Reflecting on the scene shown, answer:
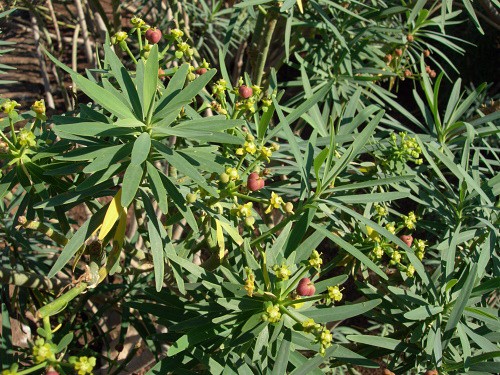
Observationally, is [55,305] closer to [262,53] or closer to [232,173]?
[232,173]

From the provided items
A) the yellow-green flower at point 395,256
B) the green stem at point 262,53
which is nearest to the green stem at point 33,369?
the yellow-green flower at point 395,256

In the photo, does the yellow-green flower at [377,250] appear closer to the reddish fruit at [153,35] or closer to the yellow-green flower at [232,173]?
the yellow-green flower at [232,173]

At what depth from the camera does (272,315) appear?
1.02m

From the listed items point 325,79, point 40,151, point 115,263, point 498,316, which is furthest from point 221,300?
point 325,79

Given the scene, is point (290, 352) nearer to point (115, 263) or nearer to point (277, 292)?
point (277, 292)

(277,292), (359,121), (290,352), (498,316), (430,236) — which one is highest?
(359,121)

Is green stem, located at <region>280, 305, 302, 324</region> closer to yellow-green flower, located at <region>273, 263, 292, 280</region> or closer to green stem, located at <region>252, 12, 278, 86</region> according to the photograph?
yellow-green flower, located at <region>273, 263, 292, 280</region>

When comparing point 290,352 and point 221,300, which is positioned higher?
point 221,300

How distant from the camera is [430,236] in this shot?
3318mm

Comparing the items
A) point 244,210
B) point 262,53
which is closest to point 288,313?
point 244,210

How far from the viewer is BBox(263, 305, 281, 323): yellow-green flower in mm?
1022

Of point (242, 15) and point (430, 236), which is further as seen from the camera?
point (430, 236)

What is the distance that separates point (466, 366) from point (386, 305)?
0.26 m

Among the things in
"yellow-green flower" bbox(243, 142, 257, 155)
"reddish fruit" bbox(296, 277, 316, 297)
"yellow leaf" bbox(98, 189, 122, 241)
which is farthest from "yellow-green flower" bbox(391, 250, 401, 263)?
"yellow leaf" bbox(98, 189, 122, 241)
